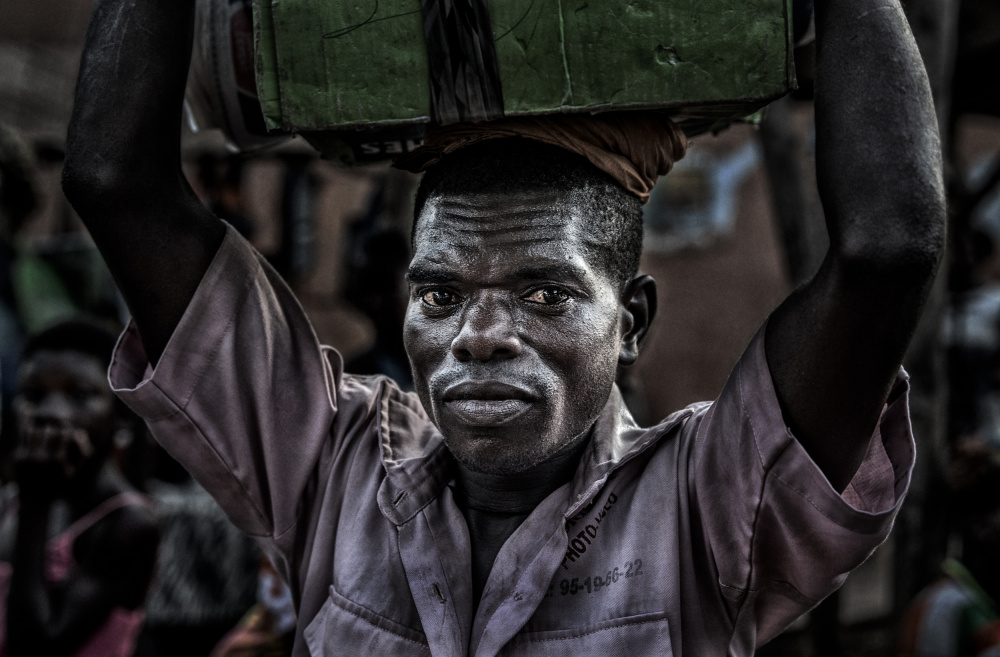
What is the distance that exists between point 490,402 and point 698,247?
22.9ft

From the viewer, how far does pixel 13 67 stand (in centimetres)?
816

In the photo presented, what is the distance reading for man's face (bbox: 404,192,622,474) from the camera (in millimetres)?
1629

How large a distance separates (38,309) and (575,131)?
4753 millimetres

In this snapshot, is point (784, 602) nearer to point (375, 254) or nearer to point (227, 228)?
point (227, 228)

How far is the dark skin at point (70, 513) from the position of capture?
3090 millimetres

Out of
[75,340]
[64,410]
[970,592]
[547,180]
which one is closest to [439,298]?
[547,180]

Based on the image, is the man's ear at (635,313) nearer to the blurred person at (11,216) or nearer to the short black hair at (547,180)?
the short black hair at (547,180)

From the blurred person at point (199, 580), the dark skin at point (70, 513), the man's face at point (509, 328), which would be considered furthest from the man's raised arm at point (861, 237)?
the blurred person at point (199, 580)

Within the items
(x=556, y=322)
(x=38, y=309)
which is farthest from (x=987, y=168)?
(x=556, y=322)

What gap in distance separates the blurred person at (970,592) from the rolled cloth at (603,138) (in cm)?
270

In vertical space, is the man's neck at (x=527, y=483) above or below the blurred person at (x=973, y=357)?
above

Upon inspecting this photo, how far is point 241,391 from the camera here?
1816 millimetres

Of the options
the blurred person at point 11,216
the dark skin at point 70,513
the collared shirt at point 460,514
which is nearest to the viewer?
the collared shirt at point 460,514

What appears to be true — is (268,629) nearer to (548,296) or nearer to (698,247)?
(548,296)
